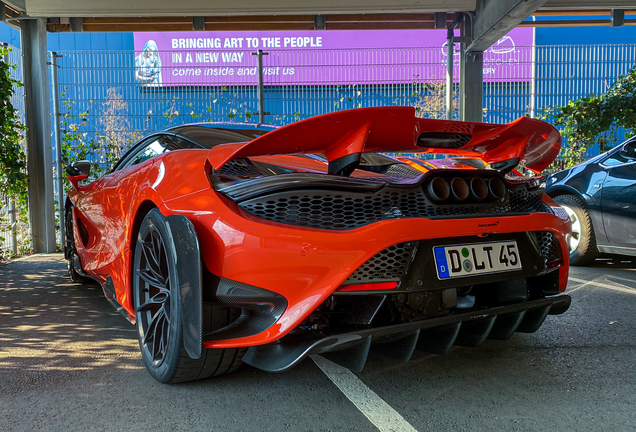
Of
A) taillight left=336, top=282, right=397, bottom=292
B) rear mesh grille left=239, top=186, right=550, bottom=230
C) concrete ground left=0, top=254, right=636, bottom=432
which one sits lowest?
concrete ground left=0, top=254, right=636, bottom=432

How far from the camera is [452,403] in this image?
207 cm

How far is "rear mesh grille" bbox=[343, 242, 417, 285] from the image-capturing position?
191 centimetres

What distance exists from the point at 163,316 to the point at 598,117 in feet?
26.4

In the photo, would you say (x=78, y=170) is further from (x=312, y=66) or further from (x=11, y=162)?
(x=312, y=66)

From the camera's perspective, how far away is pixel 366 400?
2.11 meters

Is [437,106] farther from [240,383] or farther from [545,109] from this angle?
[240,383]

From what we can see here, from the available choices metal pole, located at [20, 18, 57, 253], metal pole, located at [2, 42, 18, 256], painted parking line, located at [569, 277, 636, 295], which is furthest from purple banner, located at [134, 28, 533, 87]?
painted parking line, located at [569, 277, 636, 295]

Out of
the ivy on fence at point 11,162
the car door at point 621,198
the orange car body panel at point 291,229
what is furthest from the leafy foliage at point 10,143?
the car door at point 621,198

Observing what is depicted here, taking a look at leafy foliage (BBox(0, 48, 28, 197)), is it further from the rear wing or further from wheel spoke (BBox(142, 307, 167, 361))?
the rear wing

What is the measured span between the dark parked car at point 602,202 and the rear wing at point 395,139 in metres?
2.60

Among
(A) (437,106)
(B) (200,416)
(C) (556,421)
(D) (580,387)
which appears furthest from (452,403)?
(A) (437,106)

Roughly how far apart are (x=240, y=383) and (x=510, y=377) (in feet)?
3.77

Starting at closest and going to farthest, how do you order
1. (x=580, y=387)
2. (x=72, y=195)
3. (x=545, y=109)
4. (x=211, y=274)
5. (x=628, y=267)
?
(x=211, y=274) < (x=580, y=387) < (x=72, y=195) < (x=628, y=267) < (x=545, y=109)

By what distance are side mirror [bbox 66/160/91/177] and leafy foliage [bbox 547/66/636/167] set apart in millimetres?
6933
